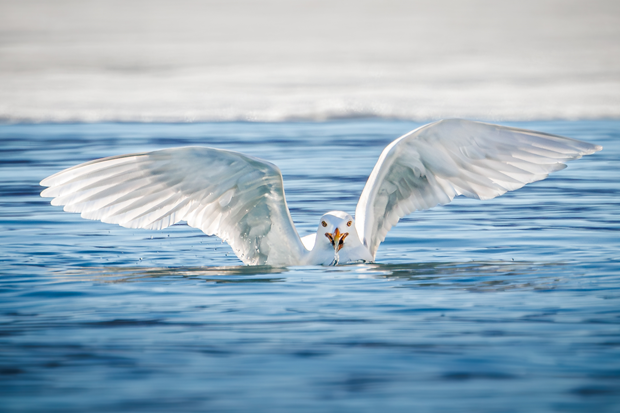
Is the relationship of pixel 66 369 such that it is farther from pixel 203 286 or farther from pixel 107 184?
pixel 107 184

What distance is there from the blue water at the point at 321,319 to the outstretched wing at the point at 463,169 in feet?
1.94

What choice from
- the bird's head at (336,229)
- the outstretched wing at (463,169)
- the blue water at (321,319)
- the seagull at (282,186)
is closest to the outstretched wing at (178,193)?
the seagull at (282,186)

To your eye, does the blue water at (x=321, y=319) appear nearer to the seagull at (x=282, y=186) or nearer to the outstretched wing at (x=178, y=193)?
the seagull at (x=282, y=186)

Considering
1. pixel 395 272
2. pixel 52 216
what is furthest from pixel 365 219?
pixel 52 216

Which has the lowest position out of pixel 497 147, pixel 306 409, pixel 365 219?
pixel 306 409

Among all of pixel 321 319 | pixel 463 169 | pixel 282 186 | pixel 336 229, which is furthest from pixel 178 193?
pixel 463 169

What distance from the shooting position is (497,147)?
30.5 feet

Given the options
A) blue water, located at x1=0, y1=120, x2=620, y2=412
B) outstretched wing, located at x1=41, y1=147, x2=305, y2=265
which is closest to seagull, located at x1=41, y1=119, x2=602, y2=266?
outstretched wing, located at x1=41, y1=147, x2=305, y2=265

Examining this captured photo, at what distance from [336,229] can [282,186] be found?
76 centimetres

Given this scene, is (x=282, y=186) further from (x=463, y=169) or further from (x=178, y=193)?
(x=463, y=169)

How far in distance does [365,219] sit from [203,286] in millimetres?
2073

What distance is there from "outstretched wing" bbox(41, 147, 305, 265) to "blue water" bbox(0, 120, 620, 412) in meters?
0.46

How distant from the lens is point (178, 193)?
8914mm

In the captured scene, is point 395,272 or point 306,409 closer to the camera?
point 306,409
